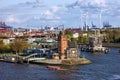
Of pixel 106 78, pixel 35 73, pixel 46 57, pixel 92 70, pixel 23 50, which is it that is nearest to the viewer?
pixel 106 78

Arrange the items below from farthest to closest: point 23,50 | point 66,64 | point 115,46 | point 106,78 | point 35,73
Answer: point 115,46 → point 23,50 → point 66,64 → point 35,73 → point 106,78

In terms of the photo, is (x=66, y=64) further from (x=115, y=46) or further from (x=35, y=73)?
(x=115, y=46)

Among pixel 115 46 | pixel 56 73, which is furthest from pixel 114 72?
pixel 115 46

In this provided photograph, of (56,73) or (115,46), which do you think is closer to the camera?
(56,73)

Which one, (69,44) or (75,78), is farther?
(69,44)

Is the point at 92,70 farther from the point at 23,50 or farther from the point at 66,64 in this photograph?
the point at 23,50

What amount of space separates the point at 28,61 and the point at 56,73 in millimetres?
17463

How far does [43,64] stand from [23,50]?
780 inches

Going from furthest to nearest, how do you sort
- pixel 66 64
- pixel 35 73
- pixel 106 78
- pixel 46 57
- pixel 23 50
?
1. pixel 23 50
2. pixel 46 57
3. pixel 66 64
4. pixel 35 73
5. pixel 106 78

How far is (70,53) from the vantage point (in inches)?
2928

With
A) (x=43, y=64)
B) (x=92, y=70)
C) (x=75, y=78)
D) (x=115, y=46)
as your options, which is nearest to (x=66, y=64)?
(x=43, y=64)

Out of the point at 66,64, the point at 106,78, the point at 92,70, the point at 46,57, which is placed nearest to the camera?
the point at 106,78

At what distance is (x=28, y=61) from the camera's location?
7488cm

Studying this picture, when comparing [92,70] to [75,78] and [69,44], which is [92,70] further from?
[69,44]
